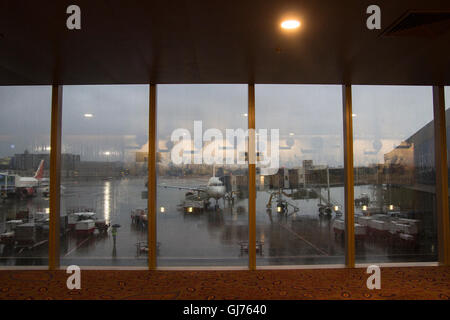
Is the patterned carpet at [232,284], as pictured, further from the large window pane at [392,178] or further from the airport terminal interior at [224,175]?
the large window pane at [392,178]

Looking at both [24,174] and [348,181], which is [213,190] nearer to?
[348,181]

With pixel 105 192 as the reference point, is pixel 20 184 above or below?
above

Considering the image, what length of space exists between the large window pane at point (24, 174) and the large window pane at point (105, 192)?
306 millimetres

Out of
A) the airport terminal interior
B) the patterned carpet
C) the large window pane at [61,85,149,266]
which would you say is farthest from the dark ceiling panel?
the patterned carpet

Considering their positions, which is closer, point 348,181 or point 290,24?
point 290,24

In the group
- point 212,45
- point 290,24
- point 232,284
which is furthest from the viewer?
point 232,284

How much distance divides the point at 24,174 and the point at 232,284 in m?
3.45

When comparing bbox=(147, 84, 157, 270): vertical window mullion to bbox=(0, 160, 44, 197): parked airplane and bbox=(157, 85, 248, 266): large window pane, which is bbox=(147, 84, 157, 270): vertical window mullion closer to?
bbox=(157, 85, 248, 266): large window pane

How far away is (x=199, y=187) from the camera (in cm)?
432

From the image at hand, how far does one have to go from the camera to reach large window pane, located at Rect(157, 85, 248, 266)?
4273 mm

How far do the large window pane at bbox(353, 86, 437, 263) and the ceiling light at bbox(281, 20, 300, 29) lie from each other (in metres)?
2.17

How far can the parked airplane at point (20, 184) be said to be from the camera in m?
4.23

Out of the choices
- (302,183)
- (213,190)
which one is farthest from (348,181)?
(213,190)

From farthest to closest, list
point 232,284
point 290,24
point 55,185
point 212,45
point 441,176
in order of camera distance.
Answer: point 441,176
point 55,185
point 232,284
point 212,45
point 290,24
